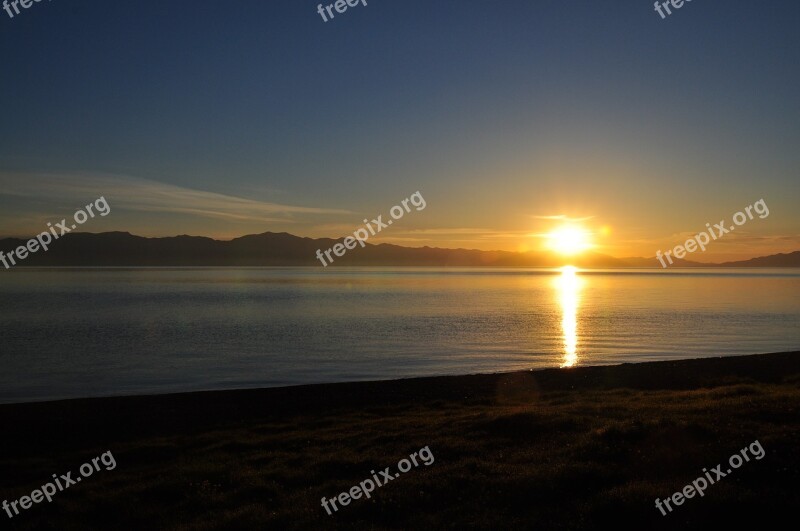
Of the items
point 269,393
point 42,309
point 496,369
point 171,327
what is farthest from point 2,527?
point 42,309

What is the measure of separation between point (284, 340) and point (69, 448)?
30.3 m

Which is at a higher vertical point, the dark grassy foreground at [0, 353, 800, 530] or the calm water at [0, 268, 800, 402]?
the calm water at [0, 268, 800, 402]

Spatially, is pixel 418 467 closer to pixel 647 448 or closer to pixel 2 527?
pixel 647 448

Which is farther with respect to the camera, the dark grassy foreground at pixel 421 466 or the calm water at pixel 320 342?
the calm water at pixel 320 342

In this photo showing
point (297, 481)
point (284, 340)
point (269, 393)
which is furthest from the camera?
point (284, 340)

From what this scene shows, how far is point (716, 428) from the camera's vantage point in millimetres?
12797

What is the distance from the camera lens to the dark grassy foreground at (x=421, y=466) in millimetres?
9398

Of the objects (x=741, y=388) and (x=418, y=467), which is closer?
(x=418, y=467)

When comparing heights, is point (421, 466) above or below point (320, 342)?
below

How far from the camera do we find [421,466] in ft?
39.5

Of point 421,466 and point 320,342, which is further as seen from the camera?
point 320,342

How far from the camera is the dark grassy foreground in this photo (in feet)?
30.8

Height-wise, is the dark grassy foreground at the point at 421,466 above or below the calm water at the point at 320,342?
below

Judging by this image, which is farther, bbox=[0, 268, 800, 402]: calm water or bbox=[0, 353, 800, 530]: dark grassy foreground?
bbox=[0, 268, 800, 402]: calm water
